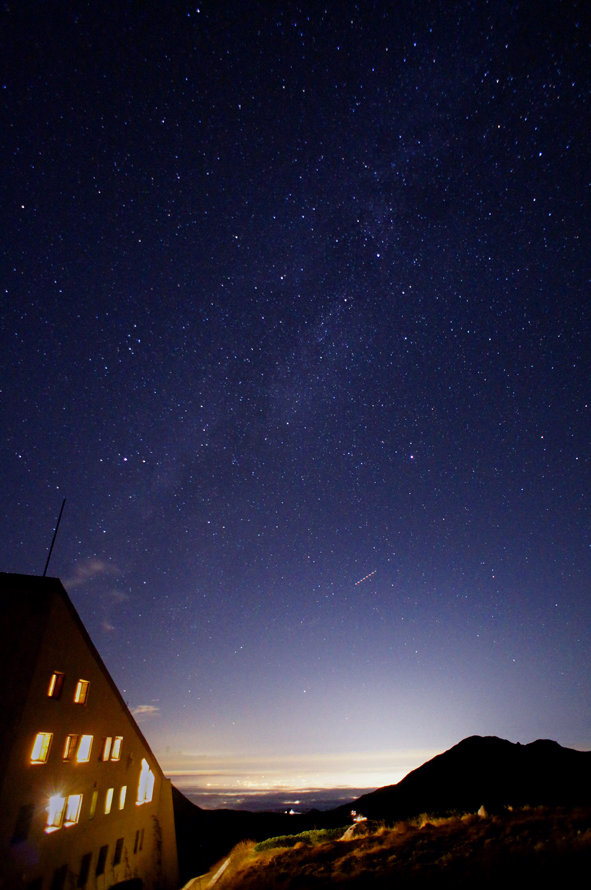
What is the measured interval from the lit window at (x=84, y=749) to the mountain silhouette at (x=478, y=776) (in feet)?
213

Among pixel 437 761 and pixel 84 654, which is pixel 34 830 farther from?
pixel 437 761

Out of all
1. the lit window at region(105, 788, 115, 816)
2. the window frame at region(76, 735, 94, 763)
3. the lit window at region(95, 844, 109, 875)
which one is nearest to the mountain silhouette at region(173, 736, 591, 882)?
the lit window at region(95, 844, 109, 875)

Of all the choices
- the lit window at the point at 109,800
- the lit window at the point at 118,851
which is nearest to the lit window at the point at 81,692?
the lit window at the point at 109,800

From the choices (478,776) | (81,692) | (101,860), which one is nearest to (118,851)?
(101,860)

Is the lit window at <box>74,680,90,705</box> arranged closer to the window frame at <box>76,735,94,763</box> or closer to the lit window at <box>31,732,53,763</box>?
the window frame at <box>76,735,94,763</box>

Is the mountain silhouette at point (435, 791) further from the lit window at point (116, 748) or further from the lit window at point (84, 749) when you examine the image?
the lit window at point (84, 749)

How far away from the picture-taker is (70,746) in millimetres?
19578

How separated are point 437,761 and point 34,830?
11396 centimetres

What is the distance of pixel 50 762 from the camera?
17969 mm

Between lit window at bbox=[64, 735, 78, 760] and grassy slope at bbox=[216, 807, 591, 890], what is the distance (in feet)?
26.5

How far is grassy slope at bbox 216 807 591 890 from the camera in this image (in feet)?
37.4

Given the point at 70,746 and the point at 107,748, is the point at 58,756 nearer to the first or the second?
the point at 70,746

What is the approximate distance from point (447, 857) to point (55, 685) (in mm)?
15363

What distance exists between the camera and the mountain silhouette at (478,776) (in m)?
70.2
